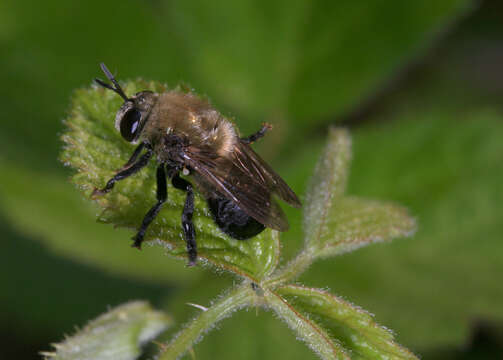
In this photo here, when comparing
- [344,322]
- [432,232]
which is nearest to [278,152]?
[432,232]

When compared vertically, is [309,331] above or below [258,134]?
below

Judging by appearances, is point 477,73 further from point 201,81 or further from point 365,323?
point 365,323

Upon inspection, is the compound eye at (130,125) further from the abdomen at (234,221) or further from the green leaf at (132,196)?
the abdomen at (234,221)

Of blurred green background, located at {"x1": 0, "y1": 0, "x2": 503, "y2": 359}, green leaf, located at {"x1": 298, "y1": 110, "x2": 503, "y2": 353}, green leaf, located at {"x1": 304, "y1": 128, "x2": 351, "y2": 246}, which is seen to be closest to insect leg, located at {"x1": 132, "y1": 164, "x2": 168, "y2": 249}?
green leaf, located at {"x1": 304, "y1": 128, "x2": 351, "y2": 246}

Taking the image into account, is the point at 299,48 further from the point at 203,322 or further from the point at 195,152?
the point at 203,322

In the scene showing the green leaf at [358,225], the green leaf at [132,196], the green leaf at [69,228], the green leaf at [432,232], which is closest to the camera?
the green leaf at [132,196]

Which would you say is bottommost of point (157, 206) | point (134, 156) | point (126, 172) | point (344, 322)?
point (344, 322)

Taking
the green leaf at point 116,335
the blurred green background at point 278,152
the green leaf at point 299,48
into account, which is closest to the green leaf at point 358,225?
the green leaf at point 116,335
